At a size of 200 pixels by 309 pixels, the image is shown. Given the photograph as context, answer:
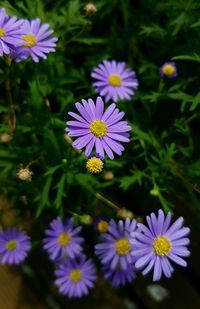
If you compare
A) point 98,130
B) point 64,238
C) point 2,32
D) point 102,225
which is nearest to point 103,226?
point 102,225

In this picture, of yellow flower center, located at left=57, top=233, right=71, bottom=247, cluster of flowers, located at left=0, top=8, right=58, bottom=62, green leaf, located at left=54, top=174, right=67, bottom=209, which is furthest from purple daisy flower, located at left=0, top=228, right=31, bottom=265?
cluster of flowers, located at left=0, top=8, right=58, bottom=62

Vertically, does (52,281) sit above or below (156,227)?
above

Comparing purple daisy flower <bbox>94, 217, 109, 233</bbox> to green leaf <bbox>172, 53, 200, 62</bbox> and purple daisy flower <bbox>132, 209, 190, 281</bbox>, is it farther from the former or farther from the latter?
green leaf <bbox>172, 53, 200, 62</bbox>

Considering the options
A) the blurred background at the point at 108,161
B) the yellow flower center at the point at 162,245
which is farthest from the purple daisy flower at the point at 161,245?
the blurred background at the point at 108,161

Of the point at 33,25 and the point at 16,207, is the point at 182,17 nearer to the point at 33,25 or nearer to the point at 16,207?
the point at 33,25

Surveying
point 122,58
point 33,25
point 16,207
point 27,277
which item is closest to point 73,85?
point 122,58

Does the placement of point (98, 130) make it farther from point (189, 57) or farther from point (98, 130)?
point (189, 57)
